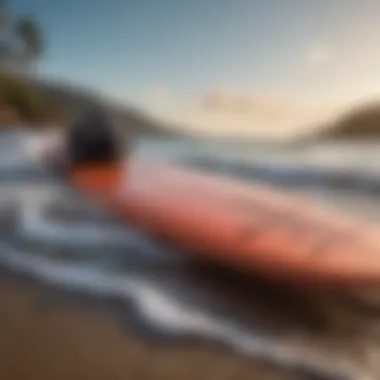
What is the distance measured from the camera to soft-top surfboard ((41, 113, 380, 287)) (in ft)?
2.62

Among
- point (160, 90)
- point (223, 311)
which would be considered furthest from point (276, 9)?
point (223, 311)

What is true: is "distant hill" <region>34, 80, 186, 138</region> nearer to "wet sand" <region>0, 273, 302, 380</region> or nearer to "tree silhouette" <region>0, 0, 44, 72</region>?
"tree silhouette" <region>0, 0, 44, 72</region>

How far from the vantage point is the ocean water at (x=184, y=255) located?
→ 2.52ft

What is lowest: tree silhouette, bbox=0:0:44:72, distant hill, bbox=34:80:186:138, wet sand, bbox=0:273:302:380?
wet sand, bbox=0:273:302:380

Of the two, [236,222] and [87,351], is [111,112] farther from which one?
[87,351]

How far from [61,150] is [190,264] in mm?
259

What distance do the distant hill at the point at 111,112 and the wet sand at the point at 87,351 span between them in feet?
0.84

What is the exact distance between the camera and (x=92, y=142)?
0.96 meters

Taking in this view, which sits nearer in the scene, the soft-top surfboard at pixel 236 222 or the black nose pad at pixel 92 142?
the soft-top surfboard at pixel 236 222

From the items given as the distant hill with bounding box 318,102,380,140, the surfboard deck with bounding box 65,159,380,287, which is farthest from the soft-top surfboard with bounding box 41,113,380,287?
the distant hill with bounding box 318,102,380,140

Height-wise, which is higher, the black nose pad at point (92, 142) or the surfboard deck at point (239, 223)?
the black nose pad at point (92, 142)

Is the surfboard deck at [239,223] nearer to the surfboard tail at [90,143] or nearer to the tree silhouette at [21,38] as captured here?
the surfboard tail at [90,143]

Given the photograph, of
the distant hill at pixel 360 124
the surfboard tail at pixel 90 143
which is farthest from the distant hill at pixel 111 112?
the distant hill at pixel 360 124

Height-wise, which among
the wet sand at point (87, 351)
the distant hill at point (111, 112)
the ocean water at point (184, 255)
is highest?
the distant hill at point (111, 112)
